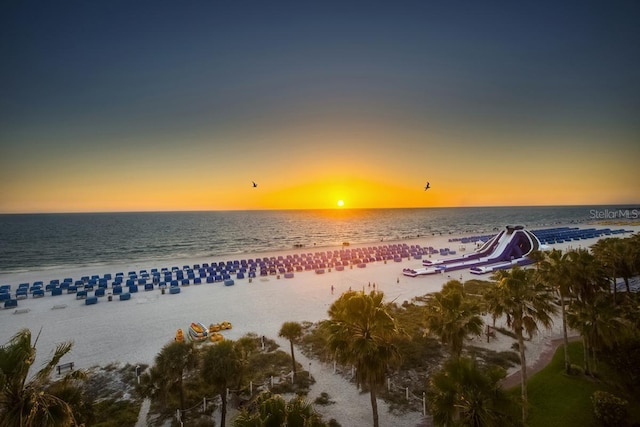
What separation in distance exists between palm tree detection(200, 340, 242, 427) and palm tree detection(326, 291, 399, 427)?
15.6ft

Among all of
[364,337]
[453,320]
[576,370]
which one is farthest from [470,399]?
[576,370]

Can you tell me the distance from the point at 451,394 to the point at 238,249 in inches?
3372

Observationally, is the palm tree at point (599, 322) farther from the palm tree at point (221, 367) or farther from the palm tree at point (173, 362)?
the palm tree at point (173, 362)

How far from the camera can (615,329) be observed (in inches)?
634

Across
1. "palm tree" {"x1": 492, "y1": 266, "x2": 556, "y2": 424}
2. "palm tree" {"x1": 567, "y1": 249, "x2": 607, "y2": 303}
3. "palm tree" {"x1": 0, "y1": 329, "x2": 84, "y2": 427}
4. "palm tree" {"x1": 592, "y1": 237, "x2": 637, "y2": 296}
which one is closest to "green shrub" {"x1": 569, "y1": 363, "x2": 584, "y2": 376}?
"palm tree" {"x1": 567, "y1": 249, "x2": 607, "y2": 303}

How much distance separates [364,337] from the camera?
1180cm

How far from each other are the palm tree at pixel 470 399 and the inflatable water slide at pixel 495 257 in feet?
120

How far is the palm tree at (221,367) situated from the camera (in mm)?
13266

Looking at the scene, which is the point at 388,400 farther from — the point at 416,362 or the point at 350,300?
the point at 350,300

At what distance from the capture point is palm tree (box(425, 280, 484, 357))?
14.1 m

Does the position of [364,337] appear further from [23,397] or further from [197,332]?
[197,332]

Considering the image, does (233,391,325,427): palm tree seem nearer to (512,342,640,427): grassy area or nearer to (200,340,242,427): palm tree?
(200,340,242,427): palm tree

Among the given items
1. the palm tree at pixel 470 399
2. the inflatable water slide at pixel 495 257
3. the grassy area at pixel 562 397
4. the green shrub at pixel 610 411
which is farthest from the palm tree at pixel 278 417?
the inflatable water slide at pixel 495 257

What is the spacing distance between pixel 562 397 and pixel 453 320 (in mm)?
8360
